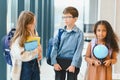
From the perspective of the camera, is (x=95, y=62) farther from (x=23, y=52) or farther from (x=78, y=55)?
(x=23, y=52)

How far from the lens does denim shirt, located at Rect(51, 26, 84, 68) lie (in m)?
2.94

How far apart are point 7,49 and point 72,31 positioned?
757mm

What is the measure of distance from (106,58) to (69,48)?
43cm

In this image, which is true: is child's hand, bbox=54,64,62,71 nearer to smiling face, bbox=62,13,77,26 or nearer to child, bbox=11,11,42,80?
child, bbox=11,11,42,80

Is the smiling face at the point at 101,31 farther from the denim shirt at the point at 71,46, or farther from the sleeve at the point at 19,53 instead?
the sleeve at the point at 19,53

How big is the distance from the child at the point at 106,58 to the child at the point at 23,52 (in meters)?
0.62

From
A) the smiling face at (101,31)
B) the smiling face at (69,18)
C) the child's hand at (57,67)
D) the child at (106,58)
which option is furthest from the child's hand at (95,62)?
the smiling face at (69,18)

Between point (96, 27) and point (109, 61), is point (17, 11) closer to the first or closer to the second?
point (96, 27)

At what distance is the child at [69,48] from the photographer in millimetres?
2949

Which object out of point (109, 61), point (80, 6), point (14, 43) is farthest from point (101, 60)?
point (80, 6)

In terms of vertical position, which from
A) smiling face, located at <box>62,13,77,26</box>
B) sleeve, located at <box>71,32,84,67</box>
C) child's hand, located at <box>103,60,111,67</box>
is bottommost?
child's hand, located at <box>103,60,111,67</box>

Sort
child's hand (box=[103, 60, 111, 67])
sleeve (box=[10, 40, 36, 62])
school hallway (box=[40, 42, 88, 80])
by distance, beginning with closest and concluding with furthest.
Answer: sleeve (box=[10, 40, 36, 62]), child's hand (box=[103, 60, 111, 67]), school hallway (box=[40, 42, 88, 80])

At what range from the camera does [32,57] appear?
9.29 ft

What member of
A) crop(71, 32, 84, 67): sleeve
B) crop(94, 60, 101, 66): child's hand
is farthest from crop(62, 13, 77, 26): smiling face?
crop(94, 60, 101, 66): child's hand
